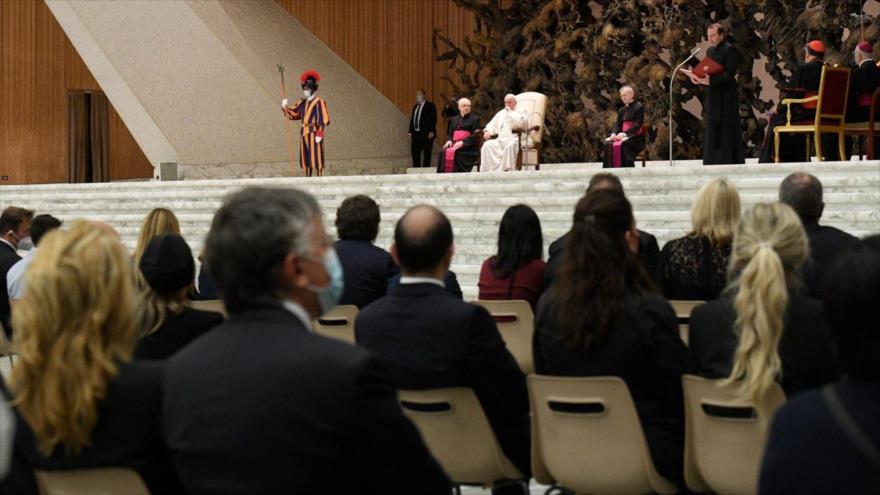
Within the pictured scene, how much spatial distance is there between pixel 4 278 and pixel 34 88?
585 inches

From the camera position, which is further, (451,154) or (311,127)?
(311,127)

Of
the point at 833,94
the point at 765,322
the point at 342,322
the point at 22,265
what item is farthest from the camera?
the point at 833,94

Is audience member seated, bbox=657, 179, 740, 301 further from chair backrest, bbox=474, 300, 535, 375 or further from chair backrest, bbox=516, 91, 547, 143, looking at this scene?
chair backrest, bbox=516, 91, 547, 143

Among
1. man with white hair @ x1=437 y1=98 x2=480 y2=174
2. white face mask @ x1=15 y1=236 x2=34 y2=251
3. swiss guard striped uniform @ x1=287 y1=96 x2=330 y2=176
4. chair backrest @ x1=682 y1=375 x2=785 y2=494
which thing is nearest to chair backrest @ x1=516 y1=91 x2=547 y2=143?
man with white hair @ x1=437 y1=98 x2=480 y2=174

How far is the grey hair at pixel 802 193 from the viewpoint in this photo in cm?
441

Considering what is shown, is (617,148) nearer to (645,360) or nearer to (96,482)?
(645,360)

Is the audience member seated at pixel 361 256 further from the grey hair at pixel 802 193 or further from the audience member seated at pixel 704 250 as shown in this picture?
the grey hair at pixel 802 193

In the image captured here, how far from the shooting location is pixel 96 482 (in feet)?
7.28

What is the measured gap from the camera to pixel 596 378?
308 centimetres

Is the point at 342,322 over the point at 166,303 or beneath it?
beneath

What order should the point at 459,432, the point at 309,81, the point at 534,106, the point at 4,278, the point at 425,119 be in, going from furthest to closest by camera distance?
1. the point at 425,119
2. the point at 309,81
3. the point at 534,106
4. the point at 4,278
5. the point at 459,432

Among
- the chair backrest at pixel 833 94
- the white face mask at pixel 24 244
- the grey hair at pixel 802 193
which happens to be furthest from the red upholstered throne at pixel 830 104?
the white face mask at pixel 24 244

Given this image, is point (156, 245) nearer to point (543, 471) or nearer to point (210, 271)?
point (543, 471)

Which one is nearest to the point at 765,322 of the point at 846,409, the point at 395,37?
the point at 846,409
